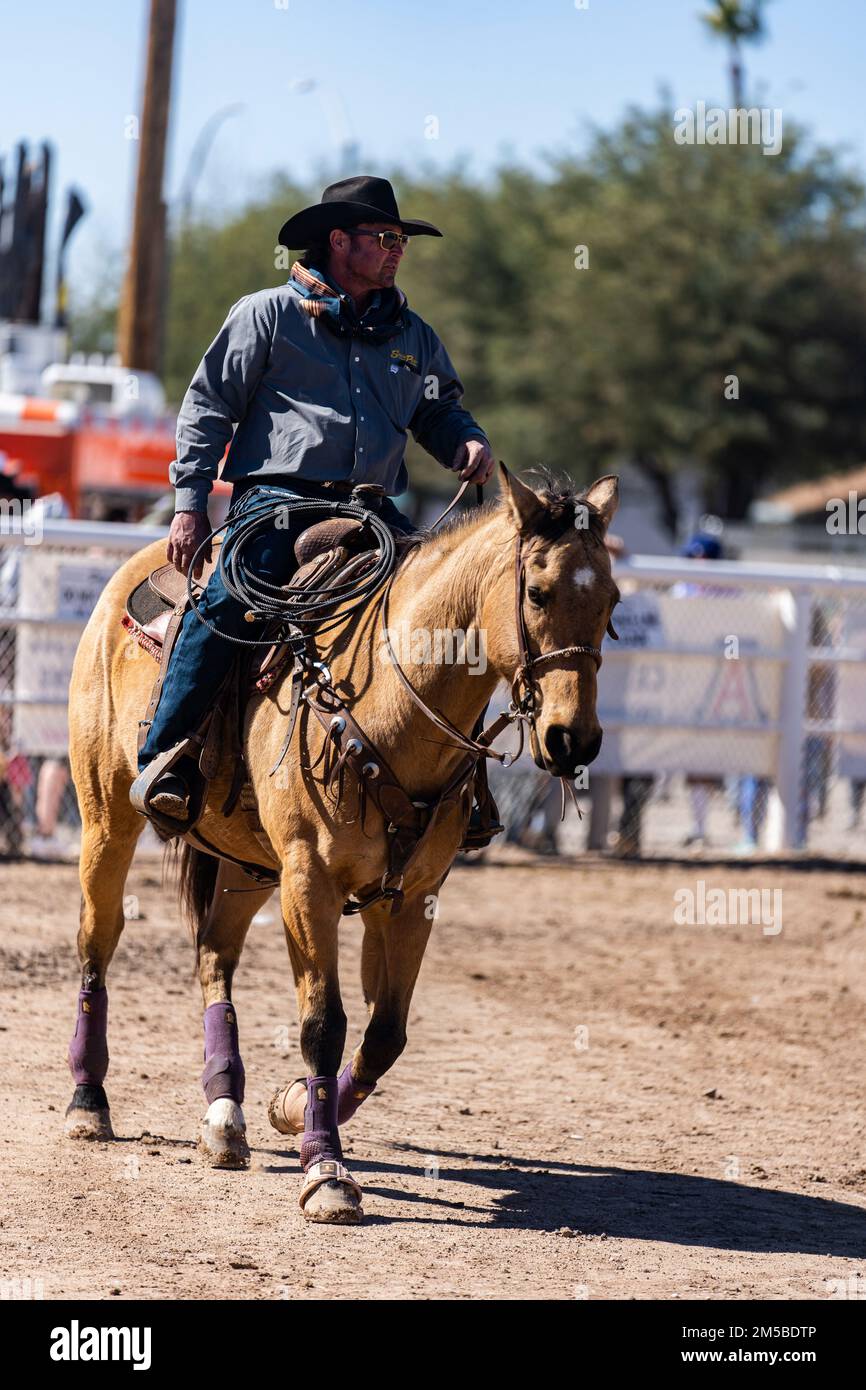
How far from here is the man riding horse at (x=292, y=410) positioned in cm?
564

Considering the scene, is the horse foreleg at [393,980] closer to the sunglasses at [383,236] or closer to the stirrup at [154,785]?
the stirrup at [154,785]

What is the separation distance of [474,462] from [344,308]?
0.66m

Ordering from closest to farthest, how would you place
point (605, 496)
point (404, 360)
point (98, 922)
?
point (605, 496), point (404, 360), point (98, 922)

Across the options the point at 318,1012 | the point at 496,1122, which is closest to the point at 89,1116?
the point at 318,1012

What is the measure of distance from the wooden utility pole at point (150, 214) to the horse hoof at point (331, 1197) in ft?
48.3

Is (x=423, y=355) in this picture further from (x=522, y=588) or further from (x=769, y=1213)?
(x=769, y=1213)

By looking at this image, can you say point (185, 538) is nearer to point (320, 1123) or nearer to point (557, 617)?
point (557, 617)

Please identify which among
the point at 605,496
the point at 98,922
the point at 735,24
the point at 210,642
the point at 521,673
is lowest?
the point at 98,922

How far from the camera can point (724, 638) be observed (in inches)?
536

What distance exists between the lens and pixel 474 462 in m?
5.80

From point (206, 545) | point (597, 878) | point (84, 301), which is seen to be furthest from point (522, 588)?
point (84, 301)

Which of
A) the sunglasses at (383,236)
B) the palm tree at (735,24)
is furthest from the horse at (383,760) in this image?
the palm tree at (735,24)

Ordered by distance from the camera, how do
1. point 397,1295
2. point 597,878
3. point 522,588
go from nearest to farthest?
point 397,1295, point 522,588, point 597,878
